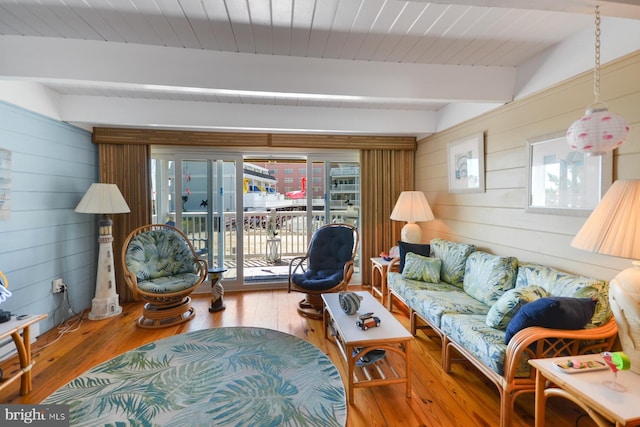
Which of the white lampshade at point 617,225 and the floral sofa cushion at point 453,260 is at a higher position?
the white lampshade at point 617,225

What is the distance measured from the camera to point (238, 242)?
4.18 m

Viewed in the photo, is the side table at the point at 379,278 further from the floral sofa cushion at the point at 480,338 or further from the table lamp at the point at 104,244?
the table lamp at the point at 104,244

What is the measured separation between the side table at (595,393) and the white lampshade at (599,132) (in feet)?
3.64

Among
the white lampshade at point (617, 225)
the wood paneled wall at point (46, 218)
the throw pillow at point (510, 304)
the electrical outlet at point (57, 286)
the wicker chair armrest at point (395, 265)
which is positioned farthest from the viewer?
the wicker chair armrest at point (395, 265)

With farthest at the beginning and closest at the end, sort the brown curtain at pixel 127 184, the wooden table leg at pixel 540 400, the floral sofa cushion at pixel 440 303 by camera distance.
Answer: the brown curtain at pixel 127 184 < the floral sofa cushion at pixel 440 303 < the wooden table leg at pixel 540 400

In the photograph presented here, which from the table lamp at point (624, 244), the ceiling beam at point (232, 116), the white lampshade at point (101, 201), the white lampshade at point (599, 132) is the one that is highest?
the ceiling beam at point (232, 116)

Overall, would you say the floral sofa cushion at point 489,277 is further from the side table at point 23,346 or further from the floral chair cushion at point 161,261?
the side table at point 23,346

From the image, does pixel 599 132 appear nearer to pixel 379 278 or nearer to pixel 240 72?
pixel 240 72

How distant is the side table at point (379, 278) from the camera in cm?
361

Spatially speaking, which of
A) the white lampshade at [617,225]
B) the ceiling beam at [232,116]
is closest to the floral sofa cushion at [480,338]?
the white lampshade at [617,225]

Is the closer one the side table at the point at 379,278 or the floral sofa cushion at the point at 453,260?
the floral sofa cushion at the point at 453,260

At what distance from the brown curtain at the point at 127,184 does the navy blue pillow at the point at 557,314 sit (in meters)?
4.12

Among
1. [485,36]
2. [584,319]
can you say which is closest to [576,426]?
[584,319]

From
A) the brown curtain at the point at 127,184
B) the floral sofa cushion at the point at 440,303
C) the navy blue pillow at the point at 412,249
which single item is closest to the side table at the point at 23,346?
the brown curtain at the point at 127,184
